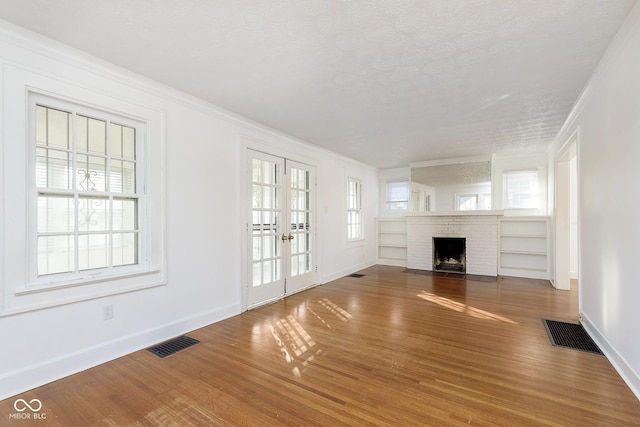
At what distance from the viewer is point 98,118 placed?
2670mm

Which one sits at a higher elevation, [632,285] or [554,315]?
[632,285]

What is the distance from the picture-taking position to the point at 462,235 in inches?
262

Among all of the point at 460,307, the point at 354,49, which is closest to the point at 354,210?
the point at 460,307

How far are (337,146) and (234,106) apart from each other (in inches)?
93.7

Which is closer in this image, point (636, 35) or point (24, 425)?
point (24, 425)

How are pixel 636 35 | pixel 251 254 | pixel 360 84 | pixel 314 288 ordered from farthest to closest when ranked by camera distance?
pixel 314 288
pixel 251 254
pixel 360 84
pixel 636 35

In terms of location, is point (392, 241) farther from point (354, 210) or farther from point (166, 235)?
point (166, 235)

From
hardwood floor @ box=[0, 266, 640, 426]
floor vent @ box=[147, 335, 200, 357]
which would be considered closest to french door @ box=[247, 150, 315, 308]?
hardwood floor @ box=[0, 266, 640, 426]

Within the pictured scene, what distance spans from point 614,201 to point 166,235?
4.08 metres

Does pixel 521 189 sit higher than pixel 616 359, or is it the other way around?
pixel 521 189

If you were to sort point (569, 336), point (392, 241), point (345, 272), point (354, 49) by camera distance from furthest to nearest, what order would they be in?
point (392, 241) < point (345, 272) < point (569, 336) < point (354, 49)

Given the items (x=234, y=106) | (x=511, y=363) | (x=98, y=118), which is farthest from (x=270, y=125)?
(x=511, y=363)

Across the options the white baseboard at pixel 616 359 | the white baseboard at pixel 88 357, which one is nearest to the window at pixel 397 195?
the white baseboard at pixel 616 359

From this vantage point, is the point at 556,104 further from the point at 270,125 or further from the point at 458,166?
the point at 270,125
